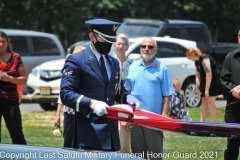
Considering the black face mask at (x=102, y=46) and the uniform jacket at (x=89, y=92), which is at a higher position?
the black face mask at (x=102, y=46)

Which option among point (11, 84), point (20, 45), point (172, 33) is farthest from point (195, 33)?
point (11, 84)

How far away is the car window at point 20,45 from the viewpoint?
2048 centimetres

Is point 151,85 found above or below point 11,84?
above

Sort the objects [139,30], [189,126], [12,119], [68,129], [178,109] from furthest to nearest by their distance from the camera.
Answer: [139,30] < [178,109] < [12,119] < [68,129] < [189,126]

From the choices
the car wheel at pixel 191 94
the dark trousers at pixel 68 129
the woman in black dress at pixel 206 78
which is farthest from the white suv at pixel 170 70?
the dark trousers at pixel 68 129

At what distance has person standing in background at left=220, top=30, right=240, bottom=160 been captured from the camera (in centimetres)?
799

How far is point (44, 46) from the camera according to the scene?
2123 cm

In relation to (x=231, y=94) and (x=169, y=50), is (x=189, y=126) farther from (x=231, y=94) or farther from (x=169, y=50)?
(x=169, y=50)

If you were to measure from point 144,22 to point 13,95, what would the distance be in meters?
11.1

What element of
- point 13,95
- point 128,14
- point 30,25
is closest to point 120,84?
point 13,95

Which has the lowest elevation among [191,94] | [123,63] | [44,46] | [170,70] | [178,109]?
[191,94]

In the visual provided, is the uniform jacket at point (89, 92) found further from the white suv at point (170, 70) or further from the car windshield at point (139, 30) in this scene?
the car windshield at point (139, 30)

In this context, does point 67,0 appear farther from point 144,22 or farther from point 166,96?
point 166,96

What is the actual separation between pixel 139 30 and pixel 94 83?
13619 mm
